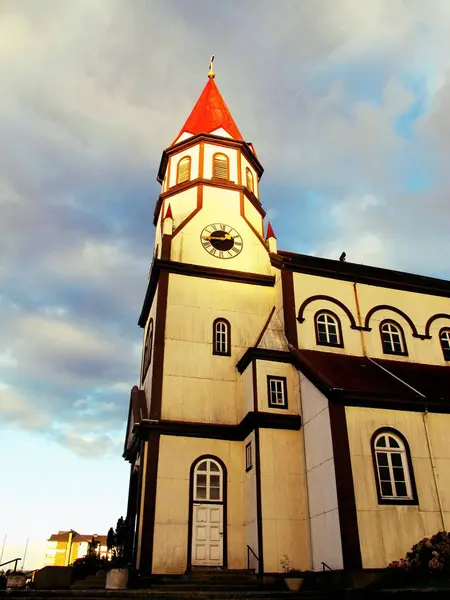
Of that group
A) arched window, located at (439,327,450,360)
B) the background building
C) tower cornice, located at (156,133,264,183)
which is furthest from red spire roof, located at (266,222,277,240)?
the background building

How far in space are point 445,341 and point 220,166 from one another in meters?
14.9

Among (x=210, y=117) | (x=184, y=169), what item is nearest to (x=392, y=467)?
(x=184, y=169)

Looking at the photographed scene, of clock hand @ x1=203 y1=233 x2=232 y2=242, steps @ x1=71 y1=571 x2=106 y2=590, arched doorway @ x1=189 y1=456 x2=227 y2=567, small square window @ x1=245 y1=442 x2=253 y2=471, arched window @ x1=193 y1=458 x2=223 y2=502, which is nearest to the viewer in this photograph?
steps @ x1=71 y1=571 x2=106 y2=590

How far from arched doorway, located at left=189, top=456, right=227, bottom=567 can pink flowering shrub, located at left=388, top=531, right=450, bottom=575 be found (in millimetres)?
6345

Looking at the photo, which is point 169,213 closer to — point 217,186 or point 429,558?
point 217,186

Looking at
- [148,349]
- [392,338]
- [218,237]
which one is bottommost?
[148,349]

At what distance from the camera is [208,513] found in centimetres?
1873

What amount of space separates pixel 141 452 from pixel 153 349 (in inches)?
166

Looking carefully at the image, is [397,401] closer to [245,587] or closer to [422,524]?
[422,524]

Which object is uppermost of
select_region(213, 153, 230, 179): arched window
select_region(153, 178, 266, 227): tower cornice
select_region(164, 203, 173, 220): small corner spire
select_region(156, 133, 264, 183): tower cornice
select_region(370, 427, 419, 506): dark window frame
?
select_region(156, 133, 264, 183): tower cornice

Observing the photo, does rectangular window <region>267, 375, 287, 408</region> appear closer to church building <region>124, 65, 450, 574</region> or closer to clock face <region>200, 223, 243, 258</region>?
church building <region>124, 65, 450, 574</region>

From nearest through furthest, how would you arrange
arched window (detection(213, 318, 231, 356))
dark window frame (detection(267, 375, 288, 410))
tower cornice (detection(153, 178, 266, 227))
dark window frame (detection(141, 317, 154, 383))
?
dark window frame (detection(267, 375, 288, 410)) < arched window (detection(213, 318, 231, 356)) < dark window frame (detection(141, 317, 154, 383)) < tower cornice (detection(153, 178, 266, 227))

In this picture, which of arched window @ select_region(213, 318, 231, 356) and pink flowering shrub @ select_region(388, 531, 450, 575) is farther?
arched window @ select_region(213, 318, 231, 356)

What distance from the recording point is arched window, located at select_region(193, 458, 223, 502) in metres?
19.0
